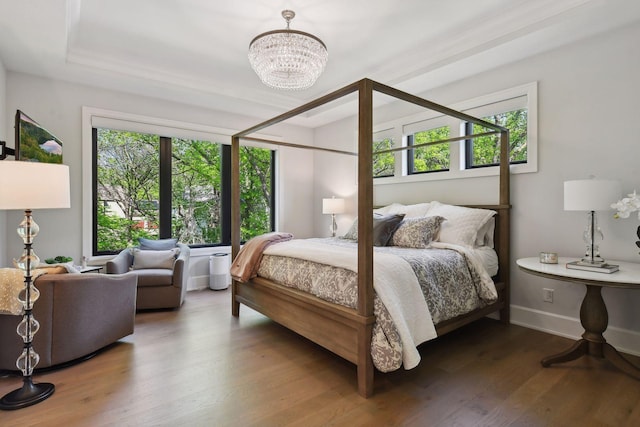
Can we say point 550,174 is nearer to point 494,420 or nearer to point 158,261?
point 494,420

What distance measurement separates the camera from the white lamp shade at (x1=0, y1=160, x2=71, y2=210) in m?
1.74

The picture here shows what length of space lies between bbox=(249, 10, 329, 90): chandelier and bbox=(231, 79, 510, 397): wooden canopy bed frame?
441mm

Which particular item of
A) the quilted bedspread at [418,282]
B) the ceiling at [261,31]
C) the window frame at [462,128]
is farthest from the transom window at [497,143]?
the quilted bedspread at [418,282]

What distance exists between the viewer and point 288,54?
2.63 m

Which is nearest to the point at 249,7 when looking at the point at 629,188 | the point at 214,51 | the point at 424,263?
the point at 214,51

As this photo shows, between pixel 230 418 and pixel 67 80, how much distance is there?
12.9 feet

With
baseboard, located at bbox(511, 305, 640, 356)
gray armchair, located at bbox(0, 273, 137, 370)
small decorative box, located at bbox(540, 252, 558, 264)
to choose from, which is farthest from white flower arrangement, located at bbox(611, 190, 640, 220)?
gray armchair, located at bbox(0, 273, 137, 370)

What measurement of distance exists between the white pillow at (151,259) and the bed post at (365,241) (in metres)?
2.77

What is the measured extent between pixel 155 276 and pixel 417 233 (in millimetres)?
2774

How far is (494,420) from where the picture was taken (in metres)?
1.75

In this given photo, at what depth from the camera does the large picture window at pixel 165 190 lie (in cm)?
419

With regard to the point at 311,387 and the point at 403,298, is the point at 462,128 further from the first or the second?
the point at 311,387

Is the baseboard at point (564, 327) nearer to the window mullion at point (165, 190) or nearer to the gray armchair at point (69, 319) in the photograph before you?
the gray armchair at point (69, 319)

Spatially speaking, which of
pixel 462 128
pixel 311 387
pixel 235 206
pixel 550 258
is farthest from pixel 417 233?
pixel 235 206
